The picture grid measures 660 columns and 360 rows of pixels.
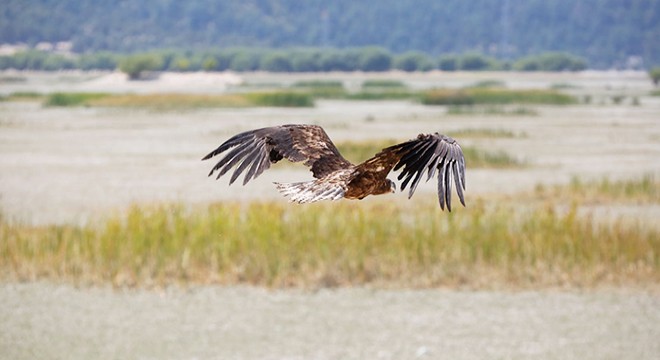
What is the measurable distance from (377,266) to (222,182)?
11.6m

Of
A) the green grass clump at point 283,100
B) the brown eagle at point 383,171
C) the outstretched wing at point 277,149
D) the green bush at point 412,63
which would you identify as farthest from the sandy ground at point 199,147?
the green bush at point 412,63

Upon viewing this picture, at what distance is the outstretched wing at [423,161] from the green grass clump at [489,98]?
5414cm

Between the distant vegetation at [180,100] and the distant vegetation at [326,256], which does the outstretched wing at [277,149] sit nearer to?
the distant vegetation at [326,256]

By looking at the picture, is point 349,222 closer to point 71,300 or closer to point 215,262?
point 215,262

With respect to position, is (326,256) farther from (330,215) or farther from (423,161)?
(423,161)

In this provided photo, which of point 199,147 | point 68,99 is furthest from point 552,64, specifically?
point 199,147

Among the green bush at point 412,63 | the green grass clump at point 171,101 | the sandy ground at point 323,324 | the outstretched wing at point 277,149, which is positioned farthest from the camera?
the green bush at point 412,63

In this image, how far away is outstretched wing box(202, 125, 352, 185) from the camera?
5.74m

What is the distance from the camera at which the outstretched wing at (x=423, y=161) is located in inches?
202

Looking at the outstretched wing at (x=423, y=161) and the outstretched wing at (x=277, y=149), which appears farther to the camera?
the outstretched wing at (x=277, y=149)

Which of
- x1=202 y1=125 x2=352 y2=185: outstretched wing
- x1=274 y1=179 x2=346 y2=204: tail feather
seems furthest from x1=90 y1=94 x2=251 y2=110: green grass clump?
x1=274 y1=179 x2=346 y2=204: tail feather

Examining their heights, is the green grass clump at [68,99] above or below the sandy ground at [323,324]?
above

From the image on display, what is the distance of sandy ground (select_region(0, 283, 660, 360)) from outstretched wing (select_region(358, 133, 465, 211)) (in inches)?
330

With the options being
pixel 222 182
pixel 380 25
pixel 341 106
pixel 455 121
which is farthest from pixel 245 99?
pixel 380 25
